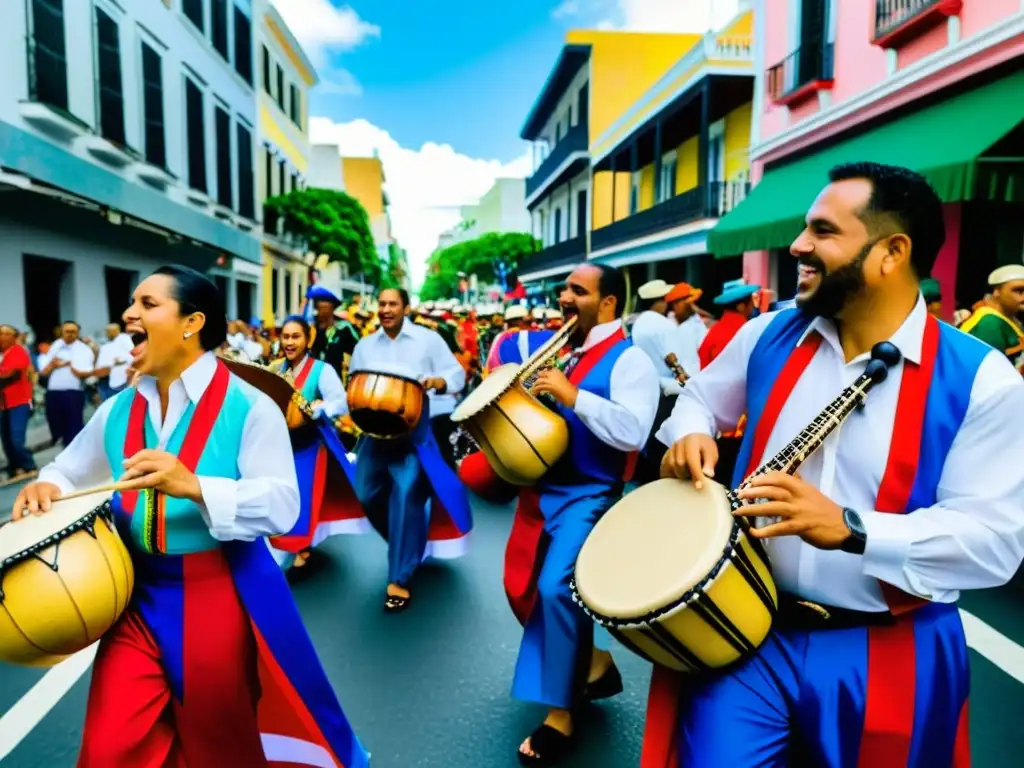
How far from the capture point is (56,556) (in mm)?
2076

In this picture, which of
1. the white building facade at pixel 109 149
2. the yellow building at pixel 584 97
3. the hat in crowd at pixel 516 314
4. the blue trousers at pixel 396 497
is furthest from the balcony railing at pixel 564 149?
the blue trousers at pixel 396 497

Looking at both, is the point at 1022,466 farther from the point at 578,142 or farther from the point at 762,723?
the point at 578,142

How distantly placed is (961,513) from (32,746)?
11.3 feet

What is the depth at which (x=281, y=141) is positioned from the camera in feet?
98.6

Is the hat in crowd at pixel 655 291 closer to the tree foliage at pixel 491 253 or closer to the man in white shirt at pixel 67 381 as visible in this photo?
the man in white shirt at pixel 67 381

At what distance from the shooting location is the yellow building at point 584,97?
30.0m

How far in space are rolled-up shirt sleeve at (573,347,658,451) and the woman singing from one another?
2535mm

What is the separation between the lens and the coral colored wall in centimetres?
882

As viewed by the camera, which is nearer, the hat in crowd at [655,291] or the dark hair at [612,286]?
the dark hair at [612,286]

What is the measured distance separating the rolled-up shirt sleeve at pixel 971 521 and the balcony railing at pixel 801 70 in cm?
1183

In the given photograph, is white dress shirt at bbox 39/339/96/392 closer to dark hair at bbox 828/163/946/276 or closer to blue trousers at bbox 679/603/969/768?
blue trousers at bbox 679/603/969/768

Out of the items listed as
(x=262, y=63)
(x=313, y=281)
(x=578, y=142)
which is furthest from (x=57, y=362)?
(x=313, y=281)

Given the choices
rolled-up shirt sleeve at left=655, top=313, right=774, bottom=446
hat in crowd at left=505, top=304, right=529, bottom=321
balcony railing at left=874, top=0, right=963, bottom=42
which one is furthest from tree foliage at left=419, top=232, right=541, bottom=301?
rolled-up shirt sleeve at left=655, top=313, right=774, bottom=446

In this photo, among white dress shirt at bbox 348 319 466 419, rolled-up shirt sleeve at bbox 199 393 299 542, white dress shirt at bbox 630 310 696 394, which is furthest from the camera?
white dress shirt at bbox 630 310 696 394
